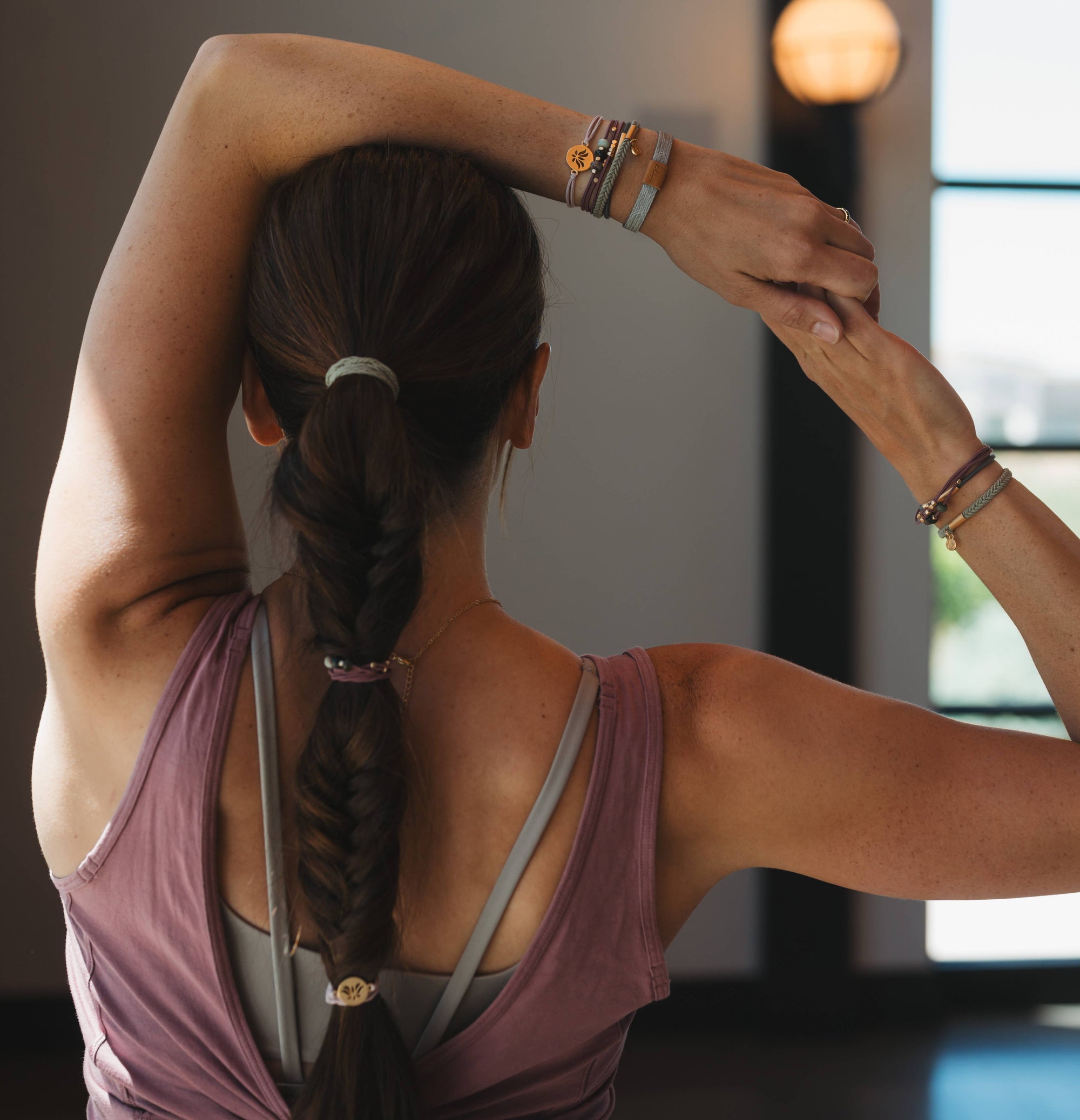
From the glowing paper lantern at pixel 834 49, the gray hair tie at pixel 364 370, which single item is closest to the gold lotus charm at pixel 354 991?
the gray hair tie at pixel 364 370

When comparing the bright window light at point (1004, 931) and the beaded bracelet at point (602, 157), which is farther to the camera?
the bright window light at point (1004, 931)

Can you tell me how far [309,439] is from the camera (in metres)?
0.59

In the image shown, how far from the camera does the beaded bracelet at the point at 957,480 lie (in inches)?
30.9

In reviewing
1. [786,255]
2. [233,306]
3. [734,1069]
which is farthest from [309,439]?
[734,1069]

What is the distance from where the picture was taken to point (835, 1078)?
7.88 feet

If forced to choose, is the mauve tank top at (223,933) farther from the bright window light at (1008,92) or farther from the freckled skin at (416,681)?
the bright window light at (1008,92)

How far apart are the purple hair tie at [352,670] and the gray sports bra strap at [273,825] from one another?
0.19 ft

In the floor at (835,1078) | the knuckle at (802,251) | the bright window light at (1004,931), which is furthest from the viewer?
the bright window light at (1004,931)

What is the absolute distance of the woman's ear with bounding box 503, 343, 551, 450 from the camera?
0.77m

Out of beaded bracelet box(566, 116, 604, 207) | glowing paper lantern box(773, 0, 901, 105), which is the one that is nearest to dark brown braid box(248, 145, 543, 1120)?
beaded bracelet box(566, 116, 604, 207)

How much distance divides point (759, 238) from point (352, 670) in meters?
0.44

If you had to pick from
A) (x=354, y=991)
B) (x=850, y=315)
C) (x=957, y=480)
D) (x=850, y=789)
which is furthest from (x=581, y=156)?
(x=354, y=991)

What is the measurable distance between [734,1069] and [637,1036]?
0.87ft

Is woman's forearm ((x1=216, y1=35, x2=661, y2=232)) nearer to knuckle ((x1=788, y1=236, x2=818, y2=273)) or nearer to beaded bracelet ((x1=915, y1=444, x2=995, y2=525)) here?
knuckle ((x1=788, y1=236, x2=818, y2=273))
